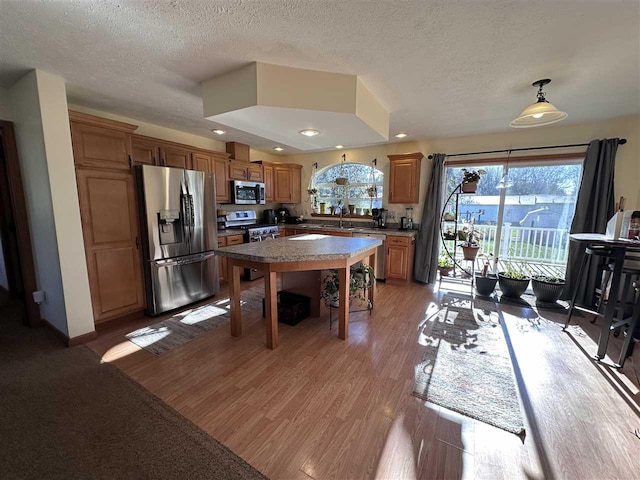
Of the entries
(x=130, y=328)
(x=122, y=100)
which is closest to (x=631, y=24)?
(x=122, y=100)

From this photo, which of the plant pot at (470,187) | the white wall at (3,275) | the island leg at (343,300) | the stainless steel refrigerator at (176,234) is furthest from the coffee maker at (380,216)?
the white wall at (3,275)

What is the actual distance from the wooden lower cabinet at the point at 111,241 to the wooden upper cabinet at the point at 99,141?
0.34 ft

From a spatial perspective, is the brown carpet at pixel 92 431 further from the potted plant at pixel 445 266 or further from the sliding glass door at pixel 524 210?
the sliding glass door at pixel 524 210

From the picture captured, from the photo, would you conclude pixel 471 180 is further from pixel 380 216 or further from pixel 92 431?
pixel 92 431

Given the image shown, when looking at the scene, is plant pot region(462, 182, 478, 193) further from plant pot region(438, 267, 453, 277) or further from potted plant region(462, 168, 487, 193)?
plant pot region(438, 267, 453, 277)

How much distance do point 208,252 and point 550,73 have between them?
4.10 meters

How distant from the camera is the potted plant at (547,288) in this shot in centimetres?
345

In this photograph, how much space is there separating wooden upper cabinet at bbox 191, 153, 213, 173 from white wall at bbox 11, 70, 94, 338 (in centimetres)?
162

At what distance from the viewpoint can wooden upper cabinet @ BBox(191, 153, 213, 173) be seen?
3.89 metres

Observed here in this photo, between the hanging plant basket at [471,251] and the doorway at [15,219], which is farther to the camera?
the hanging plant basket at [471,251]

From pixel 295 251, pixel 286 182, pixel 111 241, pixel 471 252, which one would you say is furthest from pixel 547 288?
pixel 111 241

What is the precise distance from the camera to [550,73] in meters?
2.13

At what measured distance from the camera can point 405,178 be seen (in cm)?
451

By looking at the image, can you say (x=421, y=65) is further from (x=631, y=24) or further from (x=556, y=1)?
(x=631, y=24)
